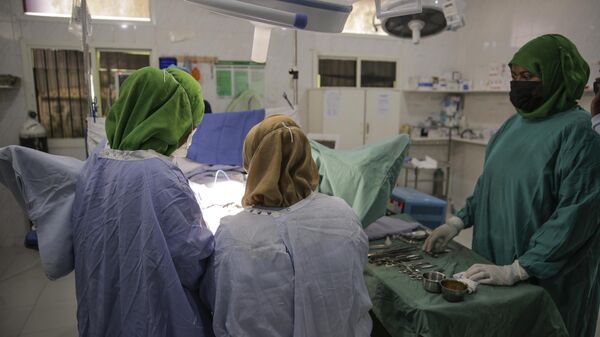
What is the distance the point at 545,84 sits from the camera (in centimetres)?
169

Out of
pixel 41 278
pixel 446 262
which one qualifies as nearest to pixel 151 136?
pixel 446 262

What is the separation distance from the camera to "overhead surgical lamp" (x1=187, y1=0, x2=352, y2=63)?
115 centimetres

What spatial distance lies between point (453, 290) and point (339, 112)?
349cm

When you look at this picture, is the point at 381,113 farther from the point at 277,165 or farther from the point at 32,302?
the point at 32,302

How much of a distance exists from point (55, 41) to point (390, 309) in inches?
177

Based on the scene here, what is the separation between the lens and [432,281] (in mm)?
1505

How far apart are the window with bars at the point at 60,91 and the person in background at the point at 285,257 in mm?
4012

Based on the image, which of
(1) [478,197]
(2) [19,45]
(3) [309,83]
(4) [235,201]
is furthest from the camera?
(3) [309,83]

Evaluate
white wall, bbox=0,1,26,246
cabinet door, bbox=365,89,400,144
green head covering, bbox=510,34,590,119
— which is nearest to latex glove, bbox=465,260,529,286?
green head covering, bbox=510,34,590,119

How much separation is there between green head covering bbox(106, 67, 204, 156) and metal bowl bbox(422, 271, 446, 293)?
110 cm

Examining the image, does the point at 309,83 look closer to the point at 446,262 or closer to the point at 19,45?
the point at 19,45

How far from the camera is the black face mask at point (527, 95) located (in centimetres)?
173

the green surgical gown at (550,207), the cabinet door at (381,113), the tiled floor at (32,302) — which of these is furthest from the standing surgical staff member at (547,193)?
the cabinet door at (381,113)

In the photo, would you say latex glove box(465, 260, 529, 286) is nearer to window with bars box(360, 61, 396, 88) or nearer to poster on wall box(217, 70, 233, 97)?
poster on wall box(217, 70, 233, 97)
